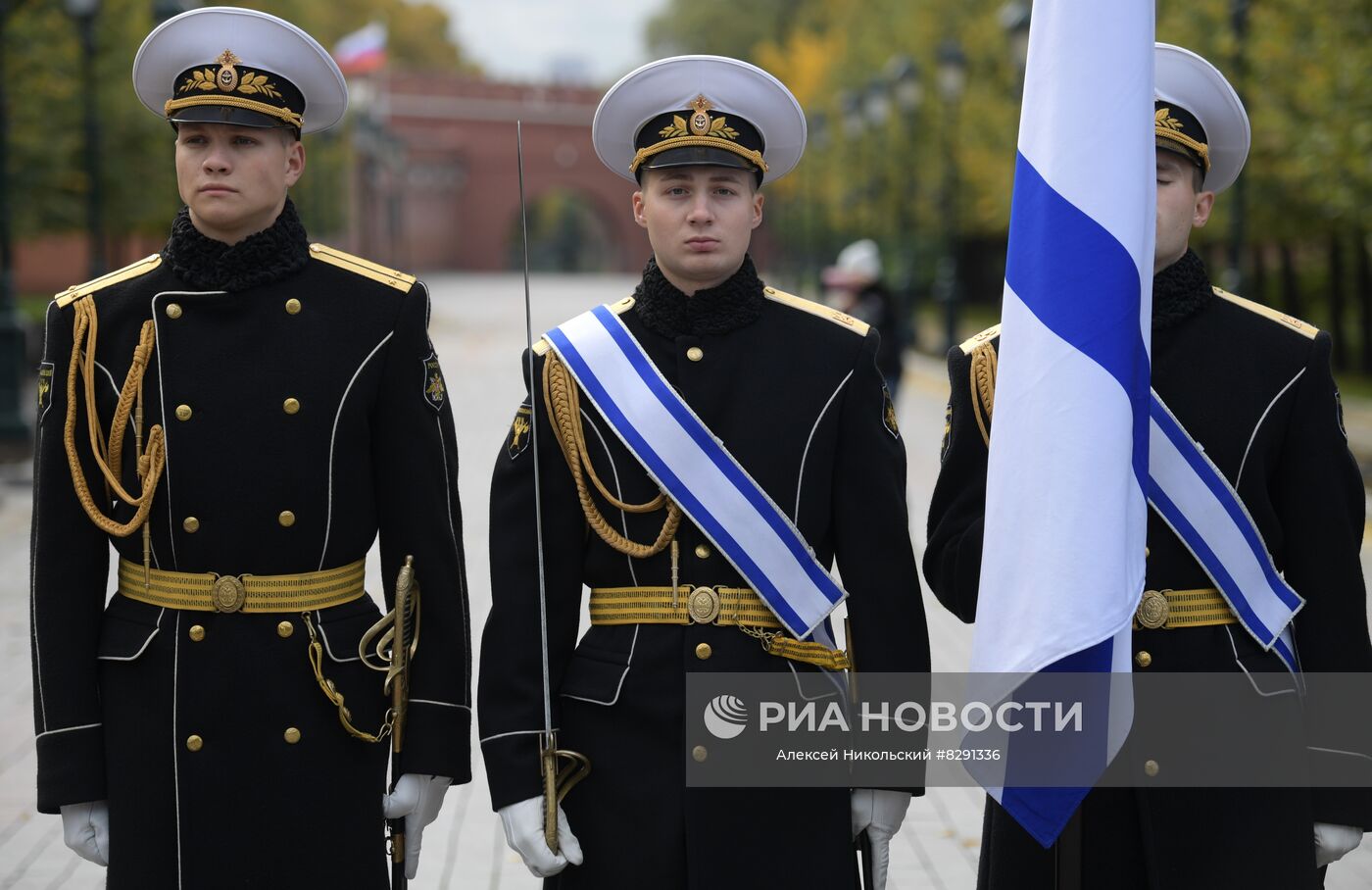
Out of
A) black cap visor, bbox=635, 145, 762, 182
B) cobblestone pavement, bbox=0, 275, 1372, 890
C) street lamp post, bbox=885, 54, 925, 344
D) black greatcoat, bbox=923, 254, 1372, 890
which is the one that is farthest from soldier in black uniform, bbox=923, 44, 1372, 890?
street lamp post, bbox=885, 54, 925, 344

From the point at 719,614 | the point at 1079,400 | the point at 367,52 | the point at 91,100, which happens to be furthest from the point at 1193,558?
the point at 367,52

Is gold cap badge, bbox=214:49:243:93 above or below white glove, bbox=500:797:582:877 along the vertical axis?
above

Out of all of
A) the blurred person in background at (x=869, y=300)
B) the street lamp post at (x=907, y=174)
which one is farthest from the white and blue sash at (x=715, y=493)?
the street lamp post at (x=907, y=174)

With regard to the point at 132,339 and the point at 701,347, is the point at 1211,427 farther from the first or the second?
the point at 132,339

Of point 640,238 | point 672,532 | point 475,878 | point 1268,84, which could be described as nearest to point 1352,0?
point 1268,84

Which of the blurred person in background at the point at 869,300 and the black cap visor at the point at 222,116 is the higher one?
the blurred person in background at the point at 869,300

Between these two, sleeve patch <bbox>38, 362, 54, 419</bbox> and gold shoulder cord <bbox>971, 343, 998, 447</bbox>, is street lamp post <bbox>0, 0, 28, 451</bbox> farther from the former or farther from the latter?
gold shoulder cord <bbox>971, 343, 998, 447</bbox>

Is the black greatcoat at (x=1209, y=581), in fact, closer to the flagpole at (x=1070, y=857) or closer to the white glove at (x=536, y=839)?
the flagpole at (x=1070, y=857)

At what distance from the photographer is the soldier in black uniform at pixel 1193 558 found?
3.21m

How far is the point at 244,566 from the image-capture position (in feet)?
11.0

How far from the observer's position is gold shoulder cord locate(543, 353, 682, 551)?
10.8ft

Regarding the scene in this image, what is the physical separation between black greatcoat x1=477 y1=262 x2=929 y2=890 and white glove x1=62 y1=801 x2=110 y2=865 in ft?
2.37

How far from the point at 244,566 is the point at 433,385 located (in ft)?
1.64

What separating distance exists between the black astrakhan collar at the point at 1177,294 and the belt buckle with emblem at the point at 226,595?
1.78 m
